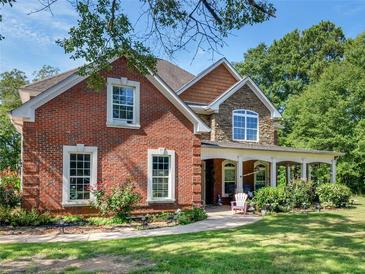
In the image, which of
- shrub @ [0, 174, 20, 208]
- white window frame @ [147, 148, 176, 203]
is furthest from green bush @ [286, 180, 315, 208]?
shrub @ [0, 174, 20, 208]

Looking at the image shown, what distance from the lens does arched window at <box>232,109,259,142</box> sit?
74.0ft

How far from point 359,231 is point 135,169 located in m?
8.22

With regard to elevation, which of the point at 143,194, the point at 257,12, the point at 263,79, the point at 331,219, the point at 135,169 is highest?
the point at 263,79

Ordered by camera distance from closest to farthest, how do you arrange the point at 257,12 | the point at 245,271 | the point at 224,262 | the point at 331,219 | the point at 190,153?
the point at 245,271, the point at 224,262, the point at 257,12, the point at 331,219, the point at 190,153

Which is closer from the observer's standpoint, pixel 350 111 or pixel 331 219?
pixel 331 219

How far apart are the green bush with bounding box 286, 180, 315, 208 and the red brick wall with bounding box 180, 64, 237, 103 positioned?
7262 mm

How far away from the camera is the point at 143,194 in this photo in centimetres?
1499

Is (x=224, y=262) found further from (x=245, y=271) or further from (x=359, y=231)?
(x=359, y=231)

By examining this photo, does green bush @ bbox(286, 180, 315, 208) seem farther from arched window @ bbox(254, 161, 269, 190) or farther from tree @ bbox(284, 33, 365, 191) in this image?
tree @ bbox(284, 33, 365, 191)

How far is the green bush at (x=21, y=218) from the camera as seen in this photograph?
12353mm

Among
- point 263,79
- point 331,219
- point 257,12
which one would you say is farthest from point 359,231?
point 263,79

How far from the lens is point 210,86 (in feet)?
75.9

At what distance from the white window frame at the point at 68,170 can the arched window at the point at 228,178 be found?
9.60 meters

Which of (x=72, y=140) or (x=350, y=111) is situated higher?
(x=350, y=111)
